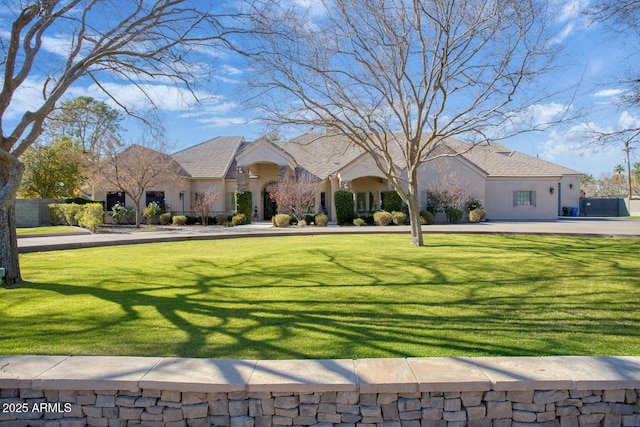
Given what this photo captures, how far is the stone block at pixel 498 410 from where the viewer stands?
3730 mm

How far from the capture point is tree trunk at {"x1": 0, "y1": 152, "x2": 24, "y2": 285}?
8.02 meters

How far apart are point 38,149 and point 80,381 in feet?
103

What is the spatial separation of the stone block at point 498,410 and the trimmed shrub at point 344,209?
2253cm

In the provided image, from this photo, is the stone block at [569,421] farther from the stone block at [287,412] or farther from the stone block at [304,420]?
the stone block at [287,412]

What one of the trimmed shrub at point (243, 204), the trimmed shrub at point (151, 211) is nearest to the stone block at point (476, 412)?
the trimmed shrub at point (243, 204)

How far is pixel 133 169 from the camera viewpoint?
24.2 meters

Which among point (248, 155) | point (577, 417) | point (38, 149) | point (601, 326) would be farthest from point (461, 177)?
point (38, 149)

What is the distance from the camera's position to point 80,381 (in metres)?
3.73

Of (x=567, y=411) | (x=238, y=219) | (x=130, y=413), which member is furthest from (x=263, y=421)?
(x=238, y=219)

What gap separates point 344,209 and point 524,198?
14.5 m

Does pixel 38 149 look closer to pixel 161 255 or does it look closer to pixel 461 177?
pixel 161 255

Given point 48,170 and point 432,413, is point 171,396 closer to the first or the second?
point 432,413

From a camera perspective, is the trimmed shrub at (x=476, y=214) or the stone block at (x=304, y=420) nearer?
the stone block at (x=304, y=420)

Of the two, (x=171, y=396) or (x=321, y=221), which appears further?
(x=321, y=221)
